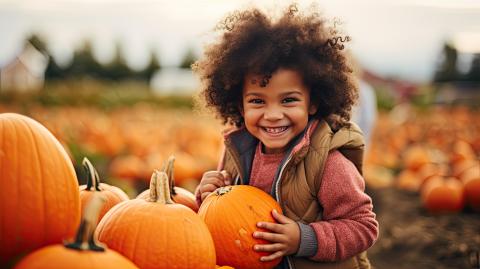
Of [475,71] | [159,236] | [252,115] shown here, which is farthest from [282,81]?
[475,71]

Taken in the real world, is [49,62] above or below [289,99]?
above

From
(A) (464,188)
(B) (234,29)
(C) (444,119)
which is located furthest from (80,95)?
(B) (234,29)

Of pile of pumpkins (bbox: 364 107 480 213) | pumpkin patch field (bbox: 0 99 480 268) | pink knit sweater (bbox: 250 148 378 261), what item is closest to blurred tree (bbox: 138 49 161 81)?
pumpkin patch field (bbox: 0 99 480 268)

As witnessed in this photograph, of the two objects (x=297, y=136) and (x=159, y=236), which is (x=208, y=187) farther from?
(x=159, y=236)

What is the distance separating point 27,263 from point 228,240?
84 cm

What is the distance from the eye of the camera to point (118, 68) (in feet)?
171

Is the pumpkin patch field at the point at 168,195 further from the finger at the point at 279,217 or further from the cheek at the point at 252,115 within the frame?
the cheek at the point at 252,115

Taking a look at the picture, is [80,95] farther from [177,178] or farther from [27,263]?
[27,263]

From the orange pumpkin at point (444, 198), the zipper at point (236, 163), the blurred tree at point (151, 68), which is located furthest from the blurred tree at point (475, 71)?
the zipper at point (236, 163)

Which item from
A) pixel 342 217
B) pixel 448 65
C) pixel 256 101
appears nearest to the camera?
pixel 342 217

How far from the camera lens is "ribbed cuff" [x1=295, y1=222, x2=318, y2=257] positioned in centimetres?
226

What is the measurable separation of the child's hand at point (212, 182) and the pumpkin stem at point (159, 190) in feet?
1.73

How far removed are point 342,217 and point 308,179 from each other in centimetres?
22

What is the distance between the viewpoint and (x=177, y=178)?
702 cm
